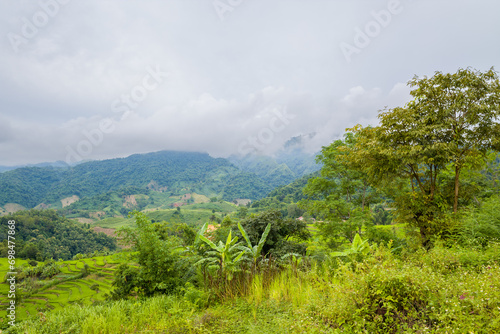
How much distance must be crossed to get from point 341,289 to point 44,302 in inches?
765

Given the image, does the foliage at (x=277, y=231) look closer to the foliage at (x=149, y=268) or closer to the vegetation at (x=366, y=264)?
the vegetation at (x=366, y=264)

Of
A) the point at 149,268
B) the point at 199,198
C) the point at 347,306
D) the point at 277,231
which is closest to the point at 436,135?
the point at 347,306

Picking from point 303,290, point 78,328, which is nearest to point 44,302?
point 78,328

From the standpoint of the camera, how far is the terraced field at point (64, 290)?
42.2 ft

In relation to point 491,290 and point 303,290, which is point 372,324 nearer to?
point 491,290

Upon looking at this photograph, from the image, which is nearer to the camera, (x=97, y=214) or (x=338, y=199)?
(x=338, y=199)

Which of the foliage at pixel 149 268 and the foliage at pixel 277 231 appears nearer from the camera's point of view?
the foliage at pixel 149 268

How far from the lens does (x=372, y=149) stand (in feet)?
21.8

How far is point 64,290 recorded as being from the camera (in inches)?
→ 688

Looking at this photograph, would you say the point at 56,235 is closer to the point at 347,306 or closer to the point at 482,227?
the point at 347,306

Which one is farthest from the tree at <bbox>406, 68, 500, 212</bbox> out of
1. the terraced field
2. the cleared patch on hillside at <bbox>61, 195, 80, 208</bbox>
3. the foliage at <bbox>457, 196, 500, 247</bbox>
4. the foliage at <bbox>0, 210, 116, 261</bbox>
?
the cleared patch on hillside at <bbox>61, 195, 80, 208</bbox>

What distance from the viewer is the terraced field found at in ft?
42.2

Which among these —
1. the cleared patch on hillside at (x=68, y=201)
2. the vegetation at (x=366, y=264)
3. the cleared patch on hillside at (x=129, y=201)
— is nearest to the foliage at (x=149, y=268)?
the vegetation at (x=366, y=264)

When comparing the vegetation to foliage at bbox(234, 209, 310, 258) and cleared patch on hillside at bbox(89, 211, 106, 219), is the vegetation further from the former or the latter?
cleared patch on hillside at bbox(89, 211, 106, 219)
